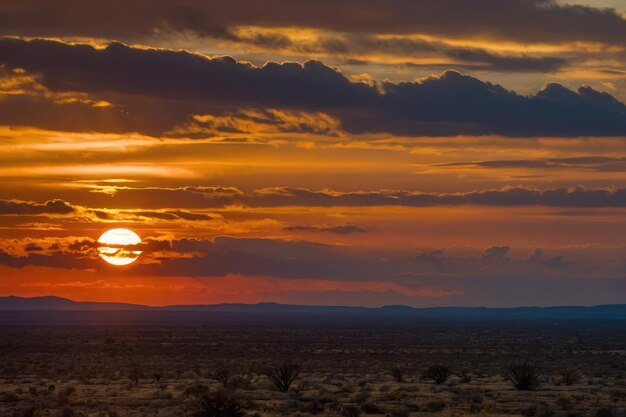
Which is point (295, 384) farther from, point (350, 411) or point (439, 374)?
point (350, 411)

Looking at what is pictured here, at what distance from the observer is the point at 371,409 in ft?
153

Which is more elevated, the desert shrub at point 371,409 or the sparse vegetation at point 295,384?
the sparse vegetation at point 295,384

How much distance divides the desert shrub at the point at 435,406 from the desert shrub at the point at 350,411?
129 inches

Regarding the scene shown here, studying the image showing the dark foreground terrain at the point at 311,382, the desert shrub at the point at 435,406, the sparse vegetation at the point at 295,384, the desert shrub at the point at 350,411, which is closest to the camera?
the desert shrub at the point at 350,411

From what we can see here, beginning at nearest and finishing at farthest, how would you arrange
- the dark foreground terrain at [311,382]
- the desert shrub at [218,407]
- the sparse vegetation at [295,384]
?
the desert shrub at [218,407] < the sparse vegetation at [295,384] < the dark foreground terrain at [311,382]

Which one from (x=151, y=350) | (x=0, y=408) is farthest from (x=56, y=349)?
(x=0, y=408)

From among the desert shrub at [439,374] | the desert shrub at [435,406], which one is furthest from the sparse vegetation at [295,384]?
the desert shrub at [439,374]

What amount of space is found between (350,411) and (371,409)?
2010mm

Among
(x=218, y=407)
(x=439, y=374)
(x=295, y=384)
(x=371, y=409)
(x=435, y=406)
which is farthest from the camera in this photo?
(x=439, y=374)

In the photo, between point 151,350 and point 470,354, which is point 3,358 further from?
point 470,354

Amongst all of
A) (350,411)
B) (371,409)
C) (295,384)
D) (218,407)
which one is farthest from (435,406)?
(295,384)

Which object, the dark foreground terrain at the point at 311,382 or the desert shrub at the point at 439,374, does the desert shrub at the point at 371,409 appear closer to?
the dark foreground terrain at the point at 311,382

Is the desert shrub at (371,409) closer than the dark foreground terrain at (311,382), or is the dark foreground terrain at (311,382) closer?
the desert shrub at (371,409)

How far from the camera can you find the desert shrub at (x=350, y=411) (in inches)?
1738
